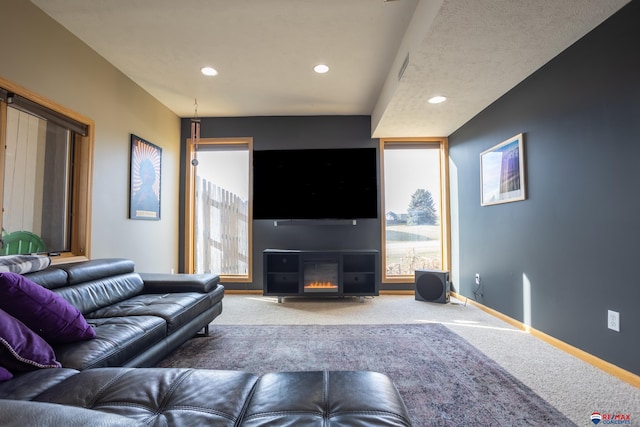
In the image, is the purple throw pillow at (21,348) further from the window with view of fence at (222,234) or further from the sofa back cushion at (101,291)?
the window with view of fence at (222,234)

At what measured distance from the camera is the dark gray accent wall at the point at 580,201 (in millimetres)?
1932

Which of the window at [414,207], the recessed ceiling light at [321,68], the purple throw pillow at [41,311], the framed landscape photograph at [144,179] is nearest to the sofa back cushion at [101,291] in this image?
the purple throw pillow at [41,311]

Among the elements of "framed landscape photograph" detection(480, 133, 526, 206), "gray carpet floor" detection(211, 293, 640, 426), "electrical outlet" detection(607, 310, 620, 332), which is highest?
"framed landscape photograph" detection(480, 133, 526, 206)

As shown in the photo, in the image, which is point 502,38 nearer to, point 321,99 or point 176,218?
point 321,99

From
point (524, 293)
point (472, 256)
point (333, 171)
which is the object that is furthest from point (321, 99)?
point (524, 293)

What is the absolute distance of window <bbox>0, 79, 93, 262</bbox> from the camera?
2.23 metres

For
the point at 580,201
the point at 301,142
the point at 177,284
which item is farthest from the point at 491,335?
the point at 301,142

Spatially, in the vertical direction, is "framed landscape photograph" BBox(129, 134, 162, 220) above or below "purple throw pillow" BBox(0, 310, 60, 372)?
above

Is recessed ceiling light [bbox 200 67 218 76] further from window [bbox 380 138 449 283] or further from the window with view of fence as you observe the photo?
window [bbox 380 138 449 283]

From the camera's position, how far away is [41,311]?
1.44m

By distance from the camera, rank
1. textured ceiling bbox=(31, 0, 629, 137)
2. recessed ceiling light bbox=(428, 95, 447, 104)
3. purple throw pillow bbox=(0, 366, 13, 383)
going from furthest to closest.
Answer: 1. recessed ceiling light bbox=(428, 95, 447, 104)
2. textured ceiling bbox=(31, 0, 629, 137)
3. purple throw pillow bbox=(0, 366, 13, 383)

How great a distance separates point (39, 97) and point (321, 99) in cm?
287

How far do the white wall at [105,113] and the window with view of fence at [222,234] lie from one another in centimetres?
37

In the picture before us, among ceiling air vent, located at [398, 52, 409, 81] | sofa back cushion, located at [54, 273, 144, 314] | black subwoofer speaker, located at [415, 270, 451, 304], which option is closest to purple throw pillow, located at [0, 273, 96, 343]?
sofa back cushion, located at [54, 273, 144, 314]
